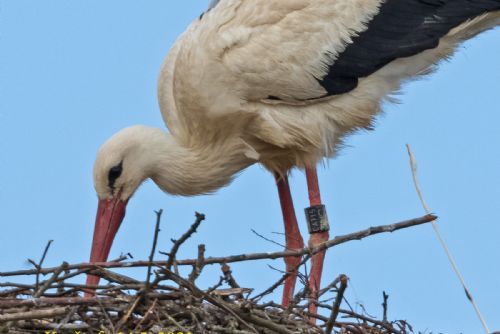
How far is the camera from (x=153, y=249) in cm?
515

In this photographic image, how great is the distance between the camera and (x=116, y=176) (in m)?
7.38

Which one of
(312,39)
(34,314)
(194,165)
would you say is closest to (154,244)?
(34,314)

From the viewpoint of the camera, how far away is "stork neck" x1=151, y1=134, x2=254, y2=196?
296 inches

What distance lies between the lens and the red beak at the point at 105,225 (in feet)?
23.9

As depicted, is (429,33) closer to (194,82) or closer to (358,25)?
(358,25)

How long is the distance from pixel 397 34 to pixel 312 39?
52cm

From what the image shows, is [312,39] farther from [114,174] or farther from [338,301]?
[338,301]

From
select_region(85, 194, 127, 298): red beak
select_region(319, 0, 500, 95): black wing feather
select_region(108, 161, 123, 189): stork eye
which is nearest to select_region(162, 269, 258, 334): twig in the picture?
select_region(85, 194, 127, 298): red beak

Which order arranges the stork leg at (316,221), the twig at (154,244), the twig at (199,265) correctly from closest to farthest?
Result: the twig at (154,244) < the twig at (199,265) < the stork leg at (316,221)

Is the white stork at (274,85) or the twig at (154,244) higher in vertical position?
the white stork at (274,85)

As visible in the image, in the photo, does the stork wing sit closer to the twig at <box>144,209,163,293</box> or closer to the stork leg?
the stork leg

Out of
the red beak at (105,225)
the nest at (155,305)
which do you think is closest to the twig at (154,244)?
the nest at (155,305)

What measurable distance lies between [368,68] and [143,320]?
2584mm

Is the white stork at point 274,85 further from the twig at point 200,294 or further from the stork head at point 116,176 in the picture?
the twig at point 200,294
